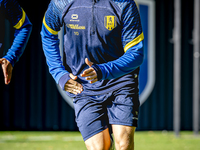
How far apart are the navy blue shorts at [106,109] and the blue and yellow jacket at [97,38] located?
7 centimetres

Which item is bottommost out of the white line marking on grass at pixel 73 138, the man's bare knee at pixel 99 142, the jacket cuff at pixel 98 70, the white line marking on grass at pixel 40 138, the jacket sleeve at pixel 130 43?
the white line marking on grass at pixel 73 138

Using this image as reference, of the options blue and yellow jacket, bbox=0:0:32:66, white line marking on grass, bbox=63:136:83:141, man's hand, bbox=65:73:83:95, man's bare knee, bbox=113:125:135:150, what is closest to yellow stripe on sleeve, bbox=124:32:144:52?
man's hand, bbox=65:73:83:95

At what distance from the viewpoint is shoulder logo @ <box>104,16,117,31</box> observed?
2.76m

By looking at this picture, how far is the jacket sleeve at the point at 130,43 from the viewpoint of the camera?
Answer: 2.72 m

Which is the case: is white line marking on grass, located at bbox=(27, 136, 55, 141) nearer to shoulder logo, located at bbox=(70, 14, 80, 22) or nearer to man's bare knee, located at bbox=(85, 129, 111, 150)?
man's bare knee, located at bbox=(85, 129, 111, 150)

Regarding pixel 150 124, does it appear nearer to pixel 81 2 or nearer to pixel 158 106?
pixel 158 106

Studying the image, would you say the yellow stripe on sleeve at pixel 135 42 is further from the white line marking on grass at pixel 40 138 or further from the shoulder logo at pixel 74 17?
the white line marking on grass at pixel 40 138

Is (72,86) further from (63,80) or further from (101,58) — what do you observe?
(101,58)

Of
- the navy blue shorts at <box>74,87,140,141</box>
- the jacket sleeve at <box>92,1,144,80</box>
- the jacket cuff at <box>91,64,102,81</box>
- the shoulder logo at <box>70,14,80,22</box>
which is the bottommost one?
the navy blue shorts at <box>74,87,140,141</box>

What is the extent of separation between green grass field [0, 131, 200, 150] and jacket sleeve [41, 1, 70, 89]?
2858mm

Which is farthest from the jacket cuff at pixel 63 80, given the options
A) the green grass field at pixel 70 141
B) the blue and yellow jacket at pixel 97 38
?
the green grass field at pixel 70 141

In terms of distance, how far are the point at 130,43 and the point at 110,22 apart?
0.23m

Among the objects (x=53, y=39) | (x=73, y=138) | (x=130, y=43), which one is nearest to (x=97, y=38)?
(x=130, y=43)

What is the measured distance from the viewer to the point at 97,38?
111 inches
